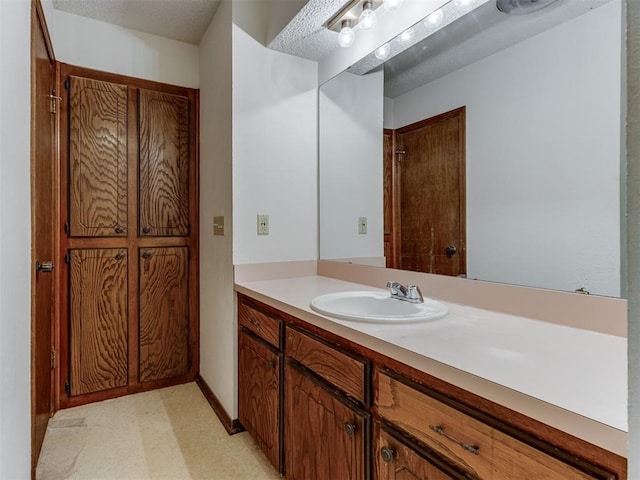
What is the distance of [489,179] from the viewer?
1.34 m

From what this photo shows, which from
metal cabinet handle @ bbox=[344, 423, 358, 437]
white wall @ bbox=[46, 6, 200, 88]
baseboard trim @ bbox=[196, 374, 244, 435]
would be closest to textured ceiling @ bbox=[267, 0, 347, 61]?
white wall @ bbox=[46, 6, 200, 88]

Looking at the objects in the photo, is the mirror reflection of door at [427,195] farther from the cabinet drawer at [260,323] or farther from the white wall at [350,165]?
the cabinet drawer at [260,323]

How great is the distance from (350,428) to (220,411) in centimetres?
131

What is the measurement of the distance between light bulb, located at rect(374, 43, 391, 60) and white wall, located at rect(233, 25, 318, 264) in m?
0.52

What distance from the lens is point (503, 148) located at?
4.24ft

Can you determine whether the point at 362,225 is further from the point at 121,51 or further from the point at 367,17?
the point at 121,51

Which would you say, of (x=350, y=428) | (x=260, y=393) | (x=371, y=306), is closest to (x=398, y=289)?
(x=371, y=306)

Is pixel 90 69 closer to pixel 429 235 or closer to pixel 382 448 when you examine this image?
pixel 429 235

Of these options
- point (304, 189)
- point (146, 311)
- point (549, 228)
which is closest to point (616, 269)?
point (549, 228)

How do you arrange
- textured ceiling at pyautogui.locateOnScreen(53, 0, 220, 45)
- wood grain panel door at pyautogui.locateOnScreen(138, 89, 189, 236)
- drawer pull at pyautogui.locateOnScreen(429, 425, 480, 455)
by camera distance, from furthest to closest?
wood grain panel door at pyautogui.locateOnScreen(138, 89, 189, 236) → textured ceiling at pyautogui.locateOnScreen(53, 0, 220, 45) → drawer pull at pyautogui.locateOnScreen(429, 425, 480, 455)

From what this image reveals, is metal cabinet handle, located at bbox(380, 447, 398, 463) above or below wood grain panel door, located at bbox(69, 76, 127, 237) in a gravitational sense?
below

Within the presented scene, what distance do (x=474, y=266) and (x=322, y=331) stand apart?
2.03 ft

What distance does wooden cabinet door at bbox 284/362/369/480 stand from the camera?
1059 millimetres

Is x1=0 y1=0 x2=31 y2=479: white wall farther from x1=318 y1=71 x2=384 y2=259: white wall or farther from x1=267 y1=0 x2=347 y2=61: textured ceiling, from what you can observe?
x1=318 y1=71 x2=384 y2=259: white wall
